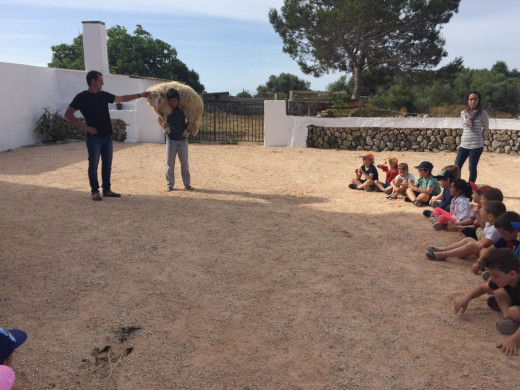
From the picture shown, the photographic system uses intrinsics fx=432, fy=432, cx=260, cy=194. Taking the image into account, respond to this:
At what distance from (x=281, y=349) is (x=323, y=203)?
13.4 feet

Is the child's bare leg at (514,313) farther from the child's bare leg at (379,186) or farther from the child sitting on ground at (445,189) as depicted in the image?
the child's bare leg at (379,186)

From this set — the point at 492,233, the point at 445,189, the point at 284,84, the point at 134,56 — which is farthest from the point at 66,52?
the point at 492,233

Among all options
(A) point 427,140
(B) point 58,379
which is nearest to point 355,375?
(B) point 58,379

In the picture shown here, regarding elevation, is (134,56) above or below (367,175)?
above

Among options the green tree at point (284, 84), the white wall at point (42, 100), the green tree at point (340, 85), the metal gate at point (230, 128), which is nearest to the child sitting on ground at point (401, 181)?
the metal gate at point (230, 128)

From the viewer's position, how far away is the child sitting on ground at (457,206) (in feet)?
16.9

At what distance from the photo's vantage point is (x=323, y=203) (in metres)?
6.77

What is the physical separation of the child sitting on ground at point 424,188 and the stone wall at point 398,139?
624 centimetres

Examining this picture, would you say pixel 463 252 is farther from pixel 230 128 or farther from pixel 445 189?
pixel 230 128

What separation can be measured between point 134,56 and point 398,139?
91.5 feet

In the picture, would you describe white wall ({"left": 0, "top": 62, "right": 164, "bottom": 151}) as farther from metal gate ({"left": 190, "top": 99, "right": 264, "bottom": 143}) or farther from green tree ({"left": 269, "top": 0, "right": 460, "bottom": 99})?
green tree ({"left": 269, "top": 0, "right": 460, "bottom": 99})

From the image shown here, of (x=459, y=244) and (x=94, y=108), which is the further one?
(x=94, y=108)

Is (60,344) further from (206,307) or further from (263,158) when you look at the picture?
(263,158)

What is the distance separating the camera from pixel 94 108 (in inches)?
246
